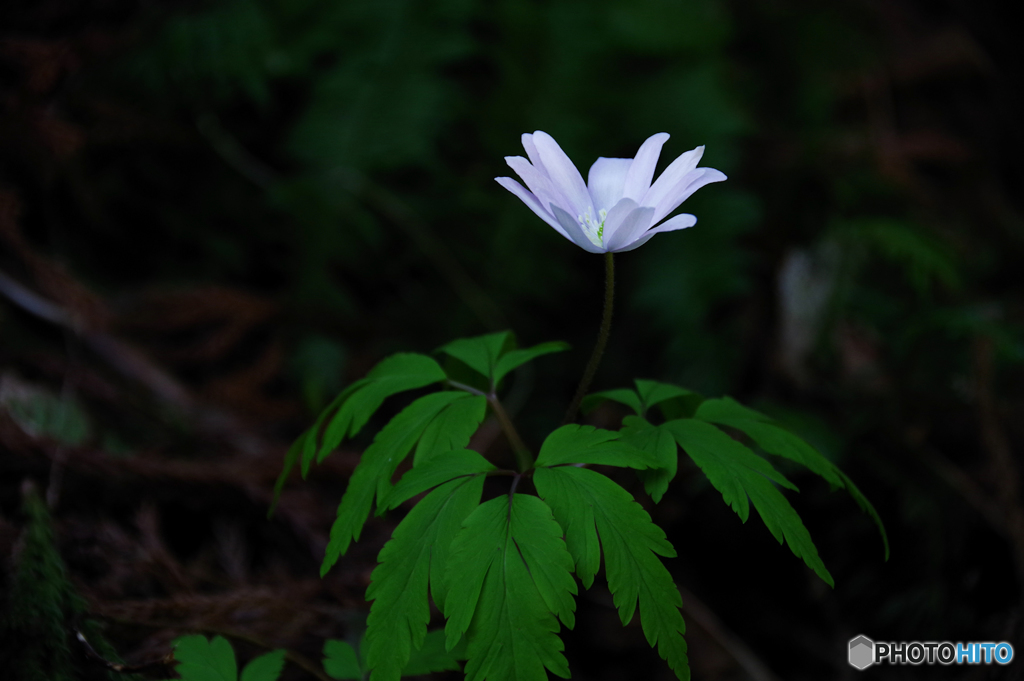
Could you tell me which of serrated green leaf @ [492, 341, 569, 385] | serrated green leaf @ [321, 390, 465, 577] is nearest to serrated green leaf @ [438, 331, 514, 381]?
serrated green leaf @ [492, 341, 569, 385]

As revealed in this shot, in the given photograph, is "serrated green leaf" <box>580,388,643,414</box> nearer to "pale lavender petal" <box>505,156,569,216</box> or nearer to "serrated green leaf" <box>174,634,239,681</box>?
"pale lavender petal" <box>505,156,569,216</box>

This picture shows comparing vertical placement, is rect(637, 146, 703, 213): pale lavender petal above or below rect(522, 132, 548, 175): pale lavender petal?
below

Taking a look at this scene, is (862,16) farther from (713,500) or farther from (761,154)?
(713,500)

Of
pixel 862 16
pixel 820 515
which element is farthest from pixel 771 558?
A: pixel 862 16
